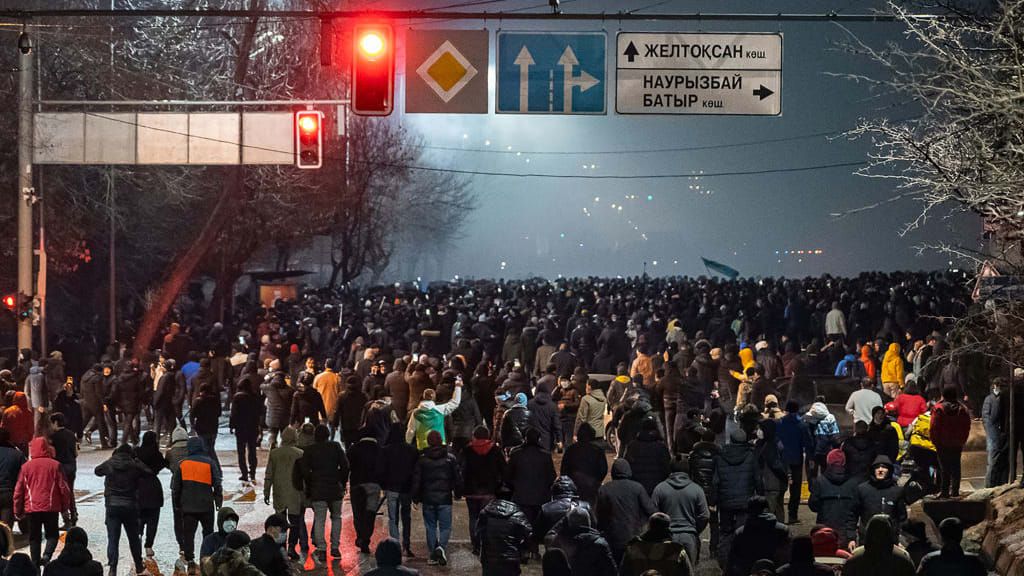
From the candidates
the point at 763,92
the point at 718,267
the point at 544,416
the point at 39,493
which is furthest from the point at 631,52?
the point at 718,267

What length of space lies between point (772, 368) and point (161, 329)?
23.0 m

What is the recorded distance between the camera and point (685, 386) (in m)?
19.5

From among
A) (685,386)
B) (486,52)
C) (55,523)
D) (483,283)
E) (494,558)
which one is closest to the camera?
(494,558)

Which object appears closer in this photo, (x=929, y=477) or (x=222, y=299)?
(x=929, y=477)

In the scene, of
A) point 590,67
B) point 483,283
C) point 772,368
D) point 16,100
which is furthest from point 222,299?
point 483,283

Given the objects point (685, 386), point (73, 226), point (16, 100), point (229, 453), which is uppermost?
point (16, 100)

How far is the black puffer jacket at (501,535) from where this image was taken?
1083 cm

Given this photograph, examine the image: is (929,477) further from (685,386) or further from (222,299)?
(222,299)

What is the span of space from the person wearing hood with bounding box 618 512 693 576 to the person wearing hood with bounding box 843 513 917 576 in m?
1.12

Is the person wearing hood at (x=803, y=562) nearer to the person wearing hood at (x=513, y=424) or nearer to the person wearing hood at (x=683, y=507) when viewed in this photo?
the person wearing hood at (x=683, y=507)

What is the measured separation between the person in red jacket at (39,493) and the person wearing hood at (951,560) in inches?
327

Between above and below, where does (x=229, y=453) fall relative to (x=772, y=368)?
below

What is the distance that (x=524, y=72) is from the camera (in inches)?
648

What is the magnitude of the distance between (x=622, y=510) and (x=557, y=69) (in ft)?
22.3
